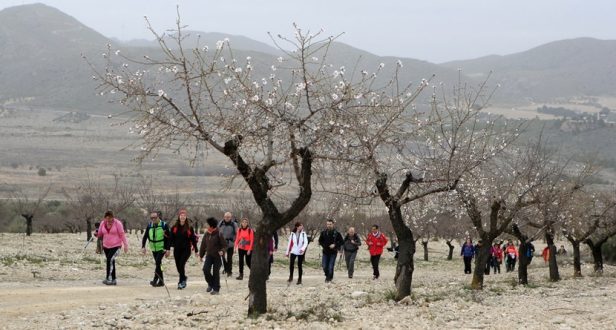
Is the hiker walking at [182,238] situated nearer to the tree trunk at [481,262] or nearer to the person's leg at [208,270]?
the person's leg at [208,270]

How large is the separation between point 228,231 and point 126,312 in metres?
6.92

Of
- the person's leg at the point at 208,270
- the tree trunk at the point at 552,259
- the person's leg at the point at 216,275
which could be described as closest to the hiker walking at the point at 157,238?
the person's leg at the point at 208,270

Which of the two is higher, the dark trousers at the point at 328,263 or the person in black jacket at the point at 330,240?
the person in black jacket at the point at 330,240

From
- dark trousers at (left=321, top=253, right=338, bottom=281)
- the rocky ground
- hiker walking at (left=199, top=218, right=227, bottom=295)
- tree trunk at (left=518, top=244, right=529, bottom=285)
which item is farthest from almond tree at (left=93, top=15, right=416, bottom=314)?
tree trunk at (left=518, top=244, right=529, bottom=285)

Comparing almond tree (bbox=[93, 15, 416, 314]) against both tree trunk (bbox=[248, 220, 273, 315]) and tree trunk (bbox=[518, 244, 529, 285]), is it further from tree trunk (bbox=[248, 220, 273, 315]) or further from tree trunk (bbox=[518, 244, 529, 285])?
tree trunk (bbox=[518, 244, 529, 285])

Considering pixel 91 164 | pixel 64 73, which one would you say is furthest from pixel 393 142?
pixel 64 73

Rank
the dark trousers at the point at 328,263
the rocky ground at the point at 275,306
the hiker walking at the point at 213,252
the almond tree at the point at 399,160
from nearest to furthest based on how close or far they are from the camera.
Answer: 1. the rocky ground at the point at 275,306
2. the almond tree at the point at 399,160
3. the hiker walking at the point at 213,252
4. the dark trousers at the point at 328,263

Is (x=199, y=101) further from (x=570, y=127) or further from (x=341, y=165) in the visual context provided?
(x=570, y=127)

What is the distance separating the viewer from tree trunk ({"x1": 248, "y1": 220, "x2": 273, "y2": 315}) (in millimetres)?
12094

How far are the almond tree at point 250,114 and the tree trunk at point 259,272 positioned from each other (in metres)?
0.02

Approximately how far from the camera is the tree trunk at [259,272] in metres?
12.1

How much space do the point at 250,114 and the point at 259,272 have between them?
258 centimetres

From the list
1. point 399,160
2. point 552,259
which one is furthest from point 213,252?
point 552,259

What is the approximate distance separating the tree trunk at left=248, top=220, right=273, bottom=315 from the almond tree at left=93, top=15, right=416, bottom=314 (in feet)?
0.05
